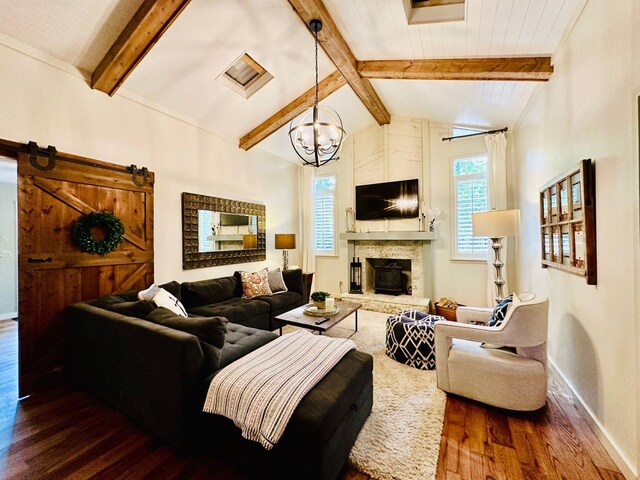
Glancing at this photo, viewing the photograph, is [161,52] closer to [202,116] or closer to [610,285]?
[202,116]

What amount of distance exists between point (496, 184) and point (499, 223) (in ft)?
5.46

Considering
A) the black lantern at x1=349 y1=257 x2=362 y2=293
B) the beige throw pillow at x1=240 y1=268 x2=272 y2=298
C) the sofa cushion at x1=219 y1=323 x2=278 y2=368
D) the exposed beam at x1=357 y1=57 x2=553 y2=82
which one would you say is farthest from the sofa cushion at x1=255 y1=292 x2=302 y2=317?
the exposed beam at x1=357 y1=57 x2=553 y2=82

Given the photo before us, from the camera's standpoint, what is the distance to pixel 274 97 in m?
4.27

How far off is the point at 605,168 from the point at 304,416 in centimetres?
249

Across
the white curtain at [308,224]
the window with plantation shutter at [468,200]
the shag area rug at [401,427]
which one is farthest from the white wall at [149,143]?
the window with plantation shutter at [468,200]

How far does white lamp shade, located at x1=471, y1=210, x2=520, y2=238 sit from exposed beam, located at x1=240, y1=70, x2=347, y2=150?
275 cm

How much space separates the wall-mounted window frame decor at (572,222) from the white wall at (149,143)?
448 cm

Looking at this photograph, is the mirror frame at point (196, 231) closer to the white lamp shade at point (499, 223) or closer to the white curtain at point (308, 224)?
the white curtain at point (308, 224)

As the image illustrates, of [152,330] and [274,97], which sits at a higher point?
[274,97]

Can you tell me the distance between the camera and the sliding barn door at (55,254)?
253 centimetres

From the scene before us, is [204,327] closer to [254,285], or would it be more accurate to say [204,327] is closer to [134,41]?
[254,285]

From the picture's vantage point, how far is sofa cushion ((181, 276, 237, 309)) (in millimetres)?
3736

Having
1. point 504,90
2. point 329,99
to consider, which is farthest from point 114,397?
point 504,90

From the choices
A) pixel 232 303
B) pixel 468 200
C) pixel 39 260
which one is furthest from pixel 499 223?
pixel 39 260
